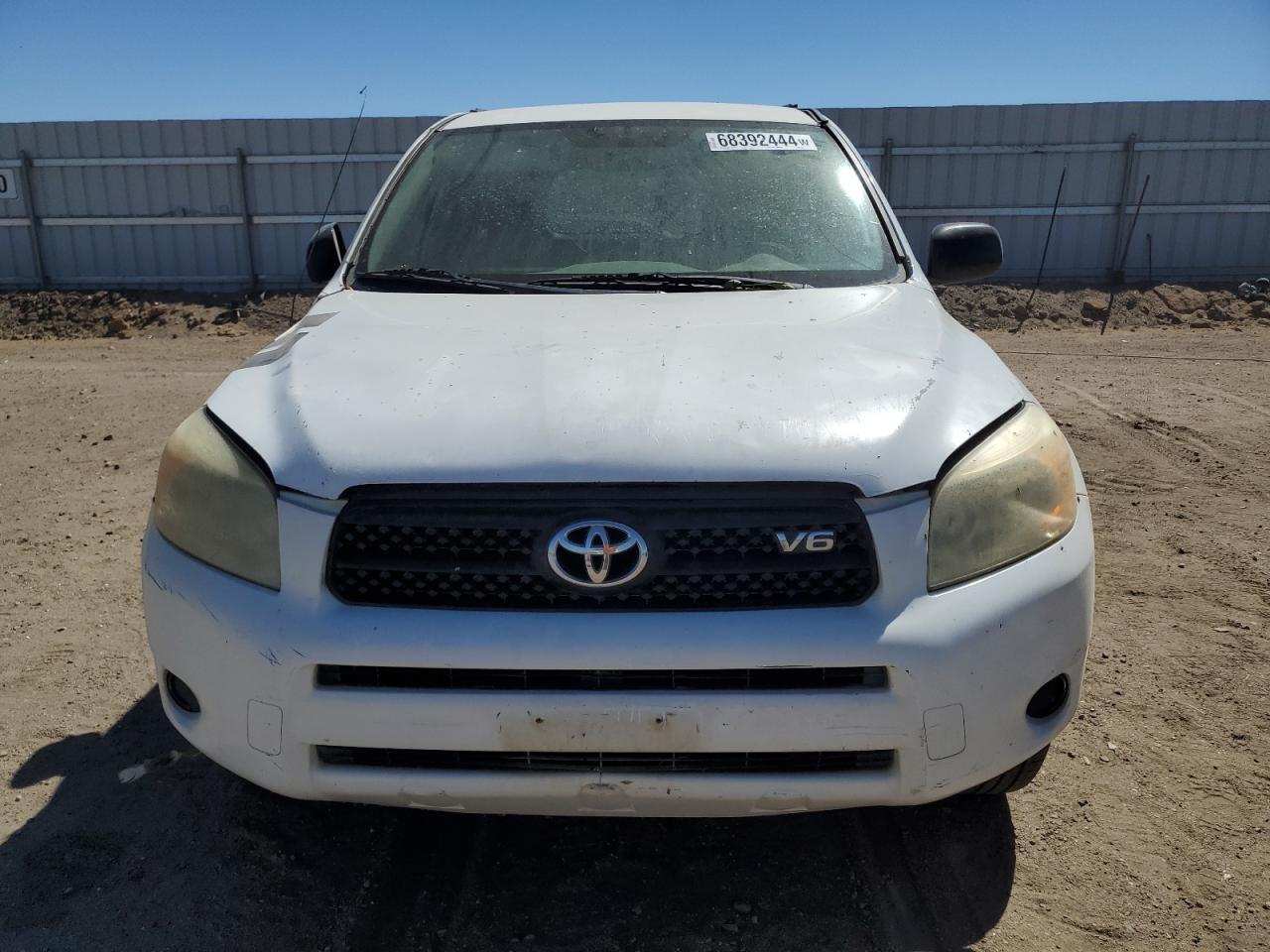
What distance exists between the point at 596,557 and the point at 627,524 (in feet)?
0.29

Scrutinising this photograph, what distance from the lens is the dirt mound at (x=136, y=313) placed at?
46.6ft

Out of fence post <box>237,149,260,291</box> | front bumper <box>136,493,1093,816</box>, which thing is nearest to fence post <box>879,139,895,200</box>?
fence post <box>237,149,260,291</box>

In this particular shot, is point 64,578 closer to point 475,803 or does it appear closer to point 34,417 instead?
point 475,803

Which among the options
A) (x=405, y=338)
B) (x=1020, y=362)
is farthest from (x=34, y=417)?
(x=1020, y=362)

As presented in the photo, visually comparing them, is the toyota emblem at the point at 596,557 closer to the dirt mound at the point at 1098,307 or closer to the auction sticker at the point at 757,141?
the auction sticker at the point at 757,141

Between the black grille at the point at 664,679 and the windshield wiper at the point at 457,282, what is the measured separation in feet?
4.43

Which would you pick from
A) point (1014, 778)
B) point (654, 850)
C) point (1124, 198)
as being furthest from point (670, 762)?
point (1124, 198)

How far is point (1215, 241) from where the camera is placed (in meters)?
15.9

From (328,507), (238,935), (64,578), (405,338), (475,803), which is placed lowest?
(64,578)

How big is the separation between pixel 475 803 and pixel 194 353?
11.0m

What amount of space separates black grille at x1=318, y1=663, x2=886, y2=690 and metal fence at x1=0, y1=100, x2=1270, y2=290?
46.8ft

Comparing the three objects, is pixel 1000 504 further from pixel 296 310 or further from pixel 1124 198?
pixel 1124 198

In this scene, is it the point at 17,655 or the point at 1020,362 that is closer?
the point at 17,655

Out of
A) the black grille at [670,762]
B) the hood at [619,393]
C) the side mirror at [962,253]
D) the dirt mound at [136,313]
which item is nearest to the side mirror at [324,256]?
the hood at [619,393]
